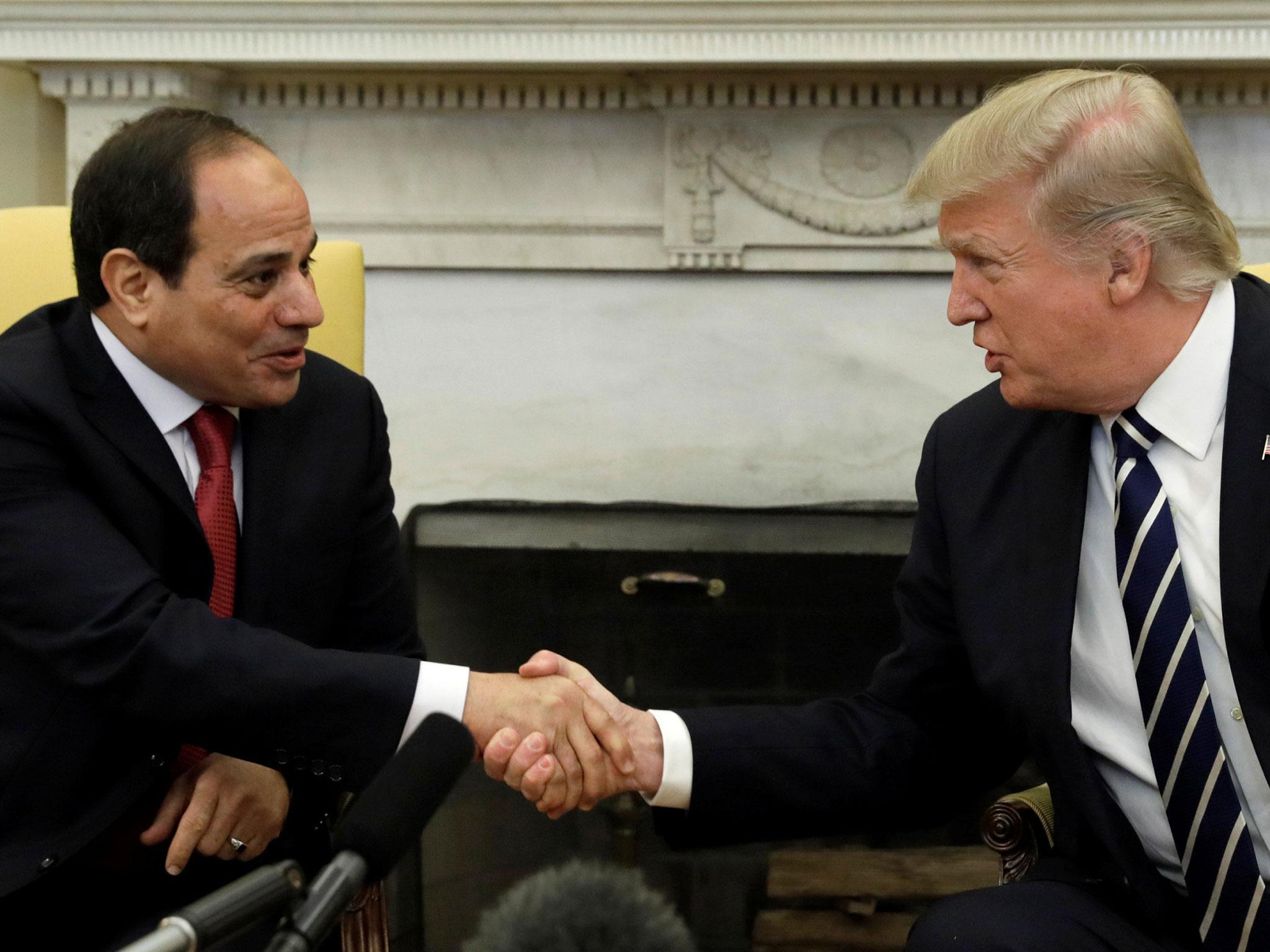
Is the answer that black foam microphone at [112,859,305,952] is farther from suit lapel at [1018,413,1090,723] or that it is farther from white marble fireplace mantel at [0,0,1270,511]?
white marble fireplace mantel at [0,0,1270,511]

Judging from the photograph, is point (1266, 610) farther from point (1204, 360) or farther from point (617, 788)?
point (617, 788)

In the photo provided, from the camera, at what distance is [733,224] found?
2926mm

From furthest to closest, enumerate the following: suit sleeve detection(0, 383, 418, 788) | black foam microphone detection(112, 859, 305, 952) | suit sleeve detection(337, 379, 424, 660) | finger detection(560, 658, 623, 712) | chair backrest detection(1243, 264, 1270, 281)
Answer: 1. chair backrest detection(1243, 264, 1270, 281)
2. suit sleeve detection(337, 379, 424, 660)
3. finger detection(560, 658, 623, 712)
4. suit sleeve detection(0, 383, 418, 788)
5. black foam microphone detection(112, 859, 305, 952)

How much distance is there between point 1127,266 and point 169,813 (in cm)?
113

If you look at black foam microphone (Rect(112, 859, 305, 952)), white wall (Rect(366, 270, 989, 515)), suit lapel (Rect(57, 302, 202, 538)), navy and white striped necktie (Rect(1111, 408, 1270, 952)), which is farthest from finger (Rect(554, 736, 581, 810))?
white wall (Rect(366, 270, 989, 515))

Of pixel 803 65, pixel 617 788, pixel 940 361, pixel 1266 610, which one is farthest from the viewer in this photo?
pixel 940 361

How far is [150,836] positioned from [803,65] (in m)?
1.95

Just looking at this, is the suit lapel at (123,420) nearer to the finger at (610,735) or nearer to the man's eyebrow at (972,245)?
the finger at (610,735)

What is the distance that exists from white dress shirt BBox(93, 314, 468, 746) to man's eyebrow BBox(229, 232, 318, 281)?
15 cm

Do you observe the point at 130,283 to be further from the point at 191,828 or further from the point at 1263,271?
the point at 1263,271

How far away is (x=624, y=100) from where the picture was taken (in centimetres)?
291

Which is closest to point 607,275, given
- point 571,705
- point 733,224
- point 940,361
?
point 733,224

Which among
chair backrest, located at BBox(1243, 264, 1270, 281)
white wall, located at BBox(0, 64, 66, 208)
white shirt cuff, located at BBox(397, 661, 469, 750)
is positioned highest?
white wall, located at BBox(0, 64, 66, 208)

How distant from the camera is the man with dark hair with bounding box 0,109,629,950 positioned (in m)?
1.44
